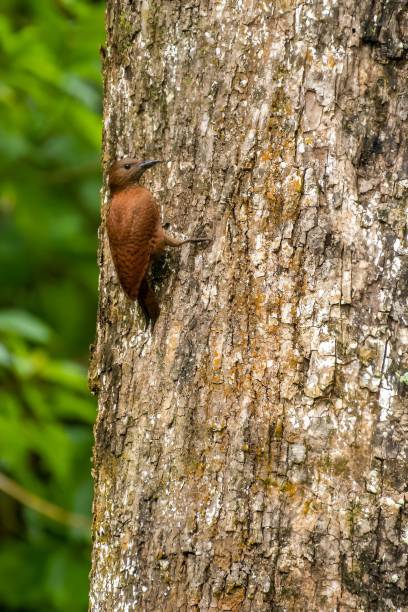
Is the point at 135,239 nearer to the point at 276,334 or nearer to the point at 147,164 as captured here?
the point at 147,164

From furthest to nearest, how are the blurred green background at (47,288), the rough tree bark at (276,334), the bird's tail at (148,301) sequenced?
the blurred green background at (47,288), the bird's tail at (148,301), the rough tree bark at (276,334)

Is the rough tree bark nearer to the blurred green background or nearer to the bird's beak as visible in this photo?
the bird's beak

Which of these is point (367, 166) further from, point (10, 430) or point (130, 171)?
point (10, 430)

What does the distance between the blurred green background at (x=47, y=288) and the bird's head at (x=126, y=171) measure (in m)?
1.49

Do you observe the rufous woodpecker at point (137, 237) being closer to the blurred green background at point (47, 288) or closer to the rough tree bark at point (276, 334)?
the rough tree bark at point (276, 334)

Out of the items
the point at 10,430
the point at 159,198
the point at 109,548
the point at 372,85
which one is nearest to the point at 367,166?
the point at 372,85

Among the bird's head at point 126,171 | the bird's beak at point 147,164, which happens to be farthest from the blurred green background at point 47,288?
the bird's beak at point 147,164

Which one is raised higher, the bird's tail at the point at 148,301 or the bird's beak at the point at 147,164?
the bird's beak at the point at 147,164

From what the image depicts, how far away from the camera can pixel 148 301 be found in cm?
258

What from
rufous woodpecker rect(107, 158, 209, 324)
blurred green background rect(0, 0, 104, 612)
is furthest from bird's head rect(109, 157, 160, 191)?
blurred green background rect(0, 0, 104, 612)

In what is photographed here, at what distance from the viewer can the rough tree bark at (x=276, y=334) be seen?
2268mm

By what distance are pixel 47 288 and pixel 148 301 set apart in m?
3.66

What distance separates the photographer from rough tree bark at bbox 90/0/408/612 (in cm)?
227

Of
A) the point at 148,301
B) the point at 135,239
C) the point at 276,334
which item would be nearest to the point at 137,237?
the point at 135,239
